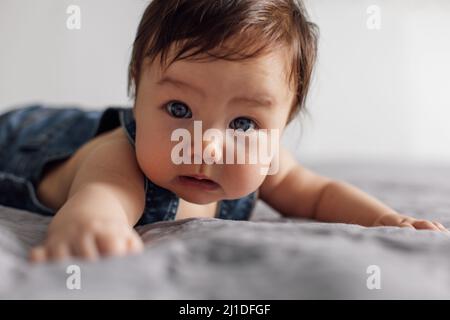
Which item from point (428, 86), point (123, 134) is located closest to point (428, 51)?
point (428, 86)

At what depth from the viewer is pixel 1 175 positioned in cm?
107

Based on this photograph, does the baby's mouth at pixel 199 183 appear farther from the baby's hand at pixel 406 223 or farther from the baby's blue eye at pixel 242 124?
the baby's hand at pixel 406 223

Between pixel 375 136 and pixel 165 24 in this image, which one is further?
pixel 375 136

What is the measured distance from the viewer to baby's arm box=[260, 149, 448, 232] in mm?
909

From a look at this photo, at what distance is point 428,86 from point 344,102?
18.1 inches

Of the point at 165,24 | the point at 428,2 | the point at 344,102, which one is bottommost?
the point at 344,102

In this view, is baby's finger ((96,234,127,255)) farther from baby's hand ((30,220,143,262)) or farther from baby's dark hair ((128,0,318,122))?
baby's dark hair ((128,0,318,122))

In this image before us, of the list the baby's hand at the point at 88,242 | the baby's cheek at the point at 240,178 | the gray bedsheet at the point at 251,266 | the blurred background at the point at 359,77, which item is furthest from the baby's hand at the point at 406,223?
the blurred background at the point at 359,77

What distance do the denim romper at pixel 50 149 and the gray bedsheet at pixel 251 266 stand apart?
0.20 m

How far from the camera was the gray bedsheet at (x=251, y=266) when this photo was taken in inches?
18.1

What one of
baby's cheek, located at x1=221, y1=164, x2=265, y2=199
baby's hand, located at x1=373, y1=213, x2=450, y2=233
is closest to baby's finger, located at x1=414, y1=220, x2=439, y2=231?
baby's hand, located at x1=373, y1=213, x2=450, y2=233

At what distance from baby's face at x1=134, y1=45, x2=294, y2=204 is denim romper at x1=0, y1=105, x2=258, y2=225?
8 centimetres

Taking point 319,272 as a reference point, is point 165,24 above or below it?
above

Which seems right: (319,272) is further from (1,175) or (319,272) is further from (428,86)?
(428,86)
